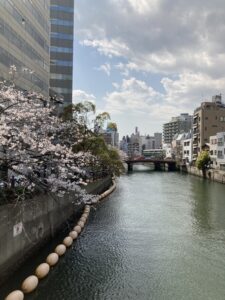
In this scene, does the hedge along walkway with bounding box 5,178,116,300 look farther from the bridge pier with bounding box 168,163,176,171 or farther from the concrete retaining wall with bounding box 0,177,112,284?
the bridge pier with bounding box 168,163,176,171

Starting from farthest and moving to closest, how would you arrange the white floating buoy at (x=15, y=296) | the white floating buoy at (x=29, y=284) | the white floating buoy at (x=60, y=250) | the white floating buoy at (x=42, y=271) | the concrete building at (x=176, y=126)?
the concrete building at (x=176, y=126) < the white floating buoy at (x=60, y=250) < the white floating buoy at (x=42, y=271) < the white floating buoy at (x=29, y=284) < the white floating buoy at (x=15, y=296)

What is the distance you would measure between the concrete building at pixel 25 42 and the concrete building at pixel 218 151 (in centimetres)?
3665

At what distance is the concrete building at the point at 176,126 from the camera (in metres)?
150

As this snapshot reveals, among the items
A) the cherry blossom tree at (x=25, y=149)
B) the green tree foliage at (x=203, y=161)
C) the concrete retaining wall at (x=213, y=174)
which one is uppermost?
the cherry blossom tree at (x=25, y=149)

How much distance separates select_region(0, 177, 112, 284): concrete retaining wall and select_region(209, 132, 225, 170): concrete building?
49.7 metres

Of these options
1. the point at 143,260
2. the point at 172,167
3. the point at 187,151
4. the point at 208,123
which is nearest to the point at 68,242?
the point at 143,260

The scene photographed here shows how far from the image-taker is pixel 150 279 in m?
13.8

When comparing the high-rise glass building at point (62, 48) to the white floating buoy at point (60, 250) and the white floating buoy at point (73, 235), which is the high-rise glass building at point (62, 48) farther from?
the white floating buoy at point (60, 250)

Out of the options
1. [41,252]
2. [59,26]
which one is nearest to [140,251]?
[41,252]

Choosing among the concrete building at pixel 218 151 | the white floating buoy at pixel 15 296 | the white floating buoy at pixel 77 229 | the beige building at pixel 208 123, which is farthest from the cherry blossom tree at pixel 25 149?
the beige building at pixel 208 123

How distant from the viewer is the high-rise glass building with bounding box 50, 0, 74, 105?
6288 cm

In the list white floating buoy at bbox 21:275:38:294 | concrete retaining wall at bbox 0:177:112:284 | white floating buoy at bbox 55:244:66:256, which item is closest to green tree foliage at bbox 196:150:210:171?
concrete retaining wall at bbox 0:177:112:284

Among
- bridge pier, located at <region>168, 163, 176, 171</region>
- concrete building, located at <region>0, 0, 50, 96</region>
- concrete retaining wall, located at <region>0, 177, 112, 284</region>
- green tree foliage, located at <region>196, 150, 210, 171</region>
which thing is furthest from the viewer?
bridge pier, located at <region>168, 163, 176, 171</region>

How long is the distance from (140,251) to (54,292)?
5.77 meters
